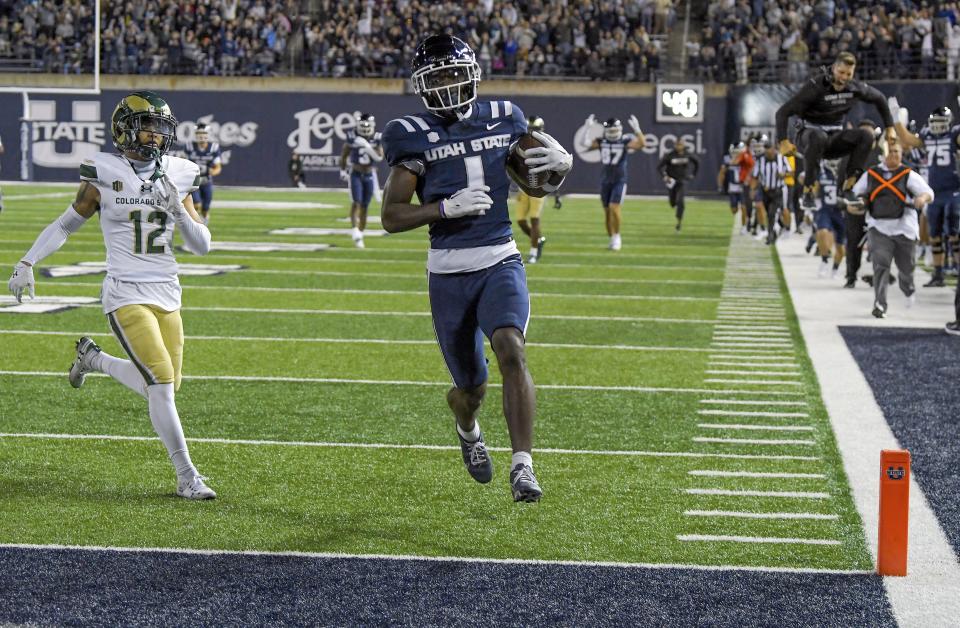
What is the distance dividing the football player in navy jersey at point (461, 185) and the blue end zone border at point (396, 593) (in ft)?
3.27

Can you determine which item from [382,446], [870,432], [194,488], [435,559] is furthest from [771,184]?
[435,559]

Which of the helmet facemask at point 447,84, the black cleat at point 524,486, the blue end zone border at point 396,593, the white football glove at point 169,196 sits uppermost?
the helmet facemask at point 447,84

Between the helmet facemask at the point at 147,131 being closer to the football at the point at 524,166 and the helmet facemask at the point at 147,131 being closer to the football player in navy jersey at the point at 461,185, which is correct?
the football player in navy jersey at the point at 461,185

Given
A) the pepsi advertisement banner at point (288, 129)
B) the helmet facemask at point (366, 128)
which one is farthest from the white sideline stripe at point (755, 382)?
the pepsi advertisement banner at point (288, 129)

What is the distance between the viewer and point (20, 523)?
18.2 feet

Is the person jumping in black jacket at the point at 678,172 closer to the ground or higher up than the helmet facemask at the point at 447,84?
closer to the ground

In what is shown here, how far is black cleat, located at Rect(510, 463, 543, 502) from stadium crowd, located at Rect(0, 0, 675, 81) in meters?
31.6

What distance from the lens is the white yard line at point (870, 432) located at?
4.73 meters

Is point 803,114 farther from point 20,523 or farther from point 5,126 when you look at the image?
point 5,126

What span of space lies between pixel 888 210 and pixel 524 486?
8.83m

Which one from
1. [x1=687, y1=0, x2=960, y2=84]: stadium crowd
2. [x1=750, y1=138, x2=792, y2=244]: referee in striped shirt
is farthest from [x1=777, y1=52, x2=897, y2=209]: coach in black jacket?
[x1=687, y1=0, x2=960, y2=84]: stadium crowd

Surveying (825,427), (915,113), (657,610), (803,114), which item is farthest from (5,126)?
(657,610)

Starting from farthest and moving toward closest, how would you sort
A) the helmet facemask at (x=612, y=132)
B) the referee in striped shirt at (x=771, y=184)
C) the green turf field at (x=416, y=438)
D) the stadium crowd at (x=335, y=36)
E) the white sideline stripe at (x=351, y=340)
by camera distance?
the stadium crowd at (x=335, y=36), the referee in striped shirt at (x=771, y=184), the helmet facemask at (x=612, y=132), the white sideline stripe at (x=351, y=340), the green turf field at (x=416, y=438)

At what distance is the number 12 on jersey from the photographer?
599cm
